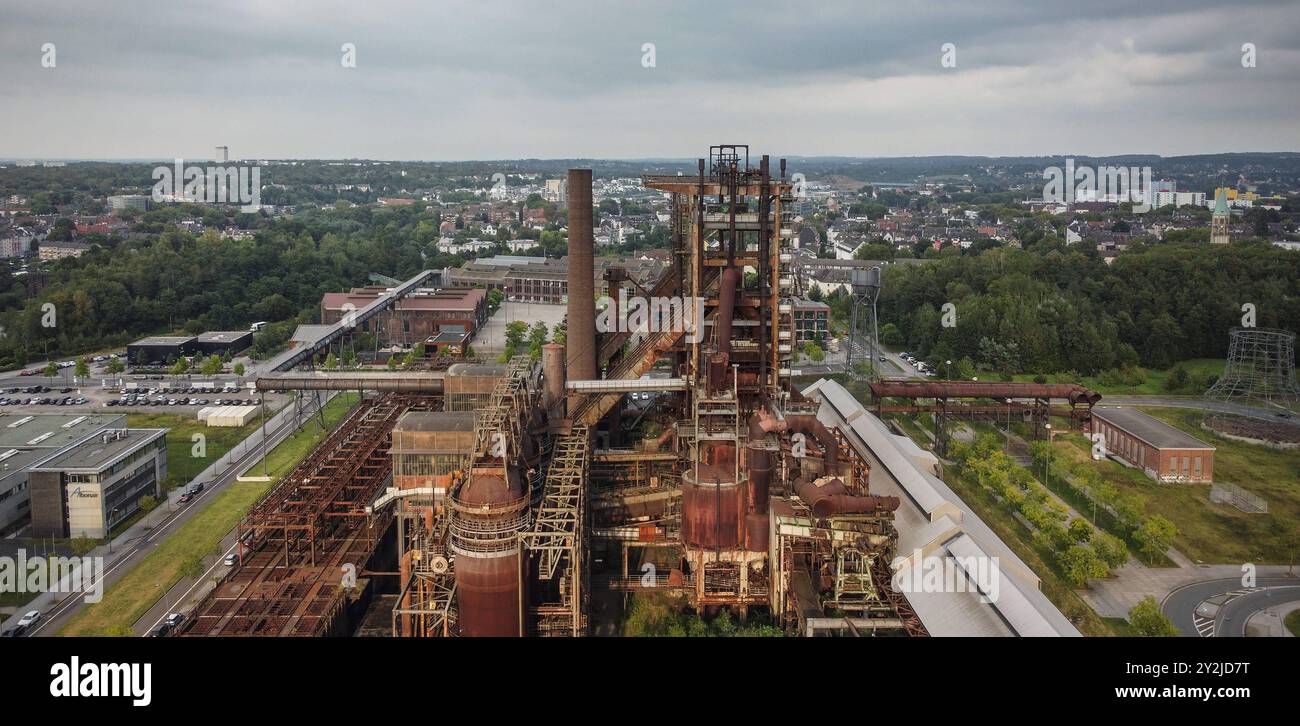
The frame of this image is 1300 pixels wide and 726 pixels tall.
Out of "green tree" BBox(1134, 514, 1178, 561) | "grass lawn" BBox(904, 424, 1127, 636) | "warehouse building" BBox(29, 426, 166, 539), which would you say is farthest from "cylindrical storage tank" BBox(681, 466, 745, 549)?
"warehouse building" BBox(29, 426, 166, 539)

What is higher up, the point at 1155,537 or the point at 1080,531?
the point at 1080,531

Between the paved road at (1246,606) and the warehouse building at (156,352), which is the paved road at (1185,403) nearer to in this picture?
the paved road at (1246,606)

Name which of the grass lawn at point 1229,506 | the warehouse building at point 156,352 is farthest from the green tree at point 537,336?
A: the grass lawn at point 1229,506

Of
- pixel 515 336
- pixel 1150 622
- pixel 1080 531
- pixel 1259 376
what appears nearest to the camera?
pixel 1150 622

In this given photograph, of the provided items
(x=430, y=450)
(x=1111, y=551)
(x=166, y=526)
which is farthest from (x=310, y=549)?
(x=1111, y=551)

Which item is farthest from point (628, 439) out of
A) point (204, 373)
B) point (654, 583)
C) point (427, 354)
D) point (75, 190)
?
point (75, 190)

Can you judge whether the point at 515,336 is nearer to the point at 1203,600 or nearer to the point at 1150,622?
the point at 1203,600
